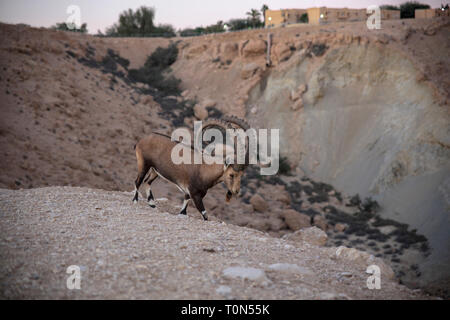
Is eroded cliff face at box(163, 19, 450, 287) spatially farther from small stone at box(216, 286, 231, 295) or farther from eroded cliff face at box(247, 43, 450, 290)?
small stone at box(216, 286, 231, 295)

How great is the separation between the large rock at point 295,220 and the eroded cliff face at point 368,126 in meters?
4.33

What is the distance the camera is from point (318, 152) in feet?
81.2

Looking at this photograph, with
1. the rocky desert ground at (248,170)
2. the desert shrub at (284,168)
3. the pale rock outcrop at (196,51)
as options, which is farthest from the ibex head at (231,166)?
the pale rock outcrop at (196,51)

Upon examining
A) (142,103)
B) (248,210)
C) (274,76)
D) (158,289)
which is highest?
(274,76)

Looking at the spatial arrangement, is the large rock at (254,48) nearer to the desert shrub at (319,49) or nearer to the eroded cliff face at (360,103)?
the eroded cliff face at (360,103)

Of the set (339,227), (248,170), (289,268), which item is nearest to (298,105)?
(248,170)

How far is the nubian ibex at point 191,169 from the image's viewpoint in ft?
29.0

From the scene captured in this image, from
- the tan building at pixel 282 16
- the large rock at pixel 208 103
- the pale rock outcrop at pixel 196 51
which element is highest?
the tan building at pixel 282 16

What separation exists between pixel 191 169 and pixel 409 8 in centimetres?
3862

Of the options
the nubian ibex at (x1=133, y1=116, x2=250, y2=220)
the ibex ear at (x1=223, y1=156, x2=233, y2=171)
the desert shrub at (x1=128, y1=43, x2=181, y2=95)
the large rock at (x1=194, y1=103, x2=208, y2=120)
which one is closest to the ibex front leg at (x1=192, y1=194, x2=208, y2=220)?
the nubian ibex at (x1=133, y1=116, x2=250, y2=220)

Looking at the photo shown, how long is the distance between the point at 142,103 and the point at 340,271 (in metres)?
24.7

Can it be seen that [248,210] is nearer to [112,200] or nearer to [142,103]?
[112,200]

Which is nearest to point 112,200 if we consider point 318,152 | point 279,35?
point 318,152

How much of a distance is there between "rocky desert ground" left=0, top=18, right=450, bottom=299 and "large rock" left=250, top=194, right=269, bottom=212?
70mm
